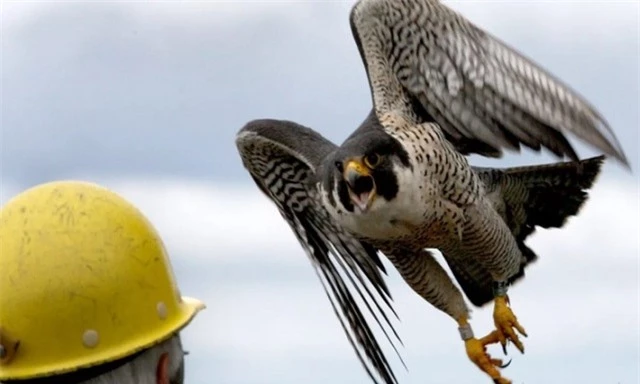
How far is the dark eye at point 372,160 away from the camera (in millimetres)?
6555

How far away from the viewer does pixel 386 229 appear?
695 centimetres

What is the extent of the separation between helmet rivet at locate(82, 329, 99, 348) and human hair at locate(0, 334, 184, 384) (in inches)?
3.2

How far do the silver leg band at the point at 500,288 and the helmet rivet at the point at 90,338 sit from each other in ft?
14.9

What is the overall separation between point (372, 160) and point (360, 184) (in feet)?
0.49

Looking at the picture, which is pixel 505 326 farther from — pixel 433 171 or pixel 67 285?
pixel 67 285

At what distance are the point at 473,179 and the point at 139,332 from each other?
3859 mm

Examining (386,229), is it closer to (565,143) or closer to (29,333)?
(565,143)

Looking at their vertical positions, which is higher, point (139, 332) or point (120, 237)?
point (120, 237)

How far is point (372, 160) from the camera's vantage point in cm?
657

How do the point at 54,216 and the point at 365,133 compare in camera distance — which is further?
the point at 365,133

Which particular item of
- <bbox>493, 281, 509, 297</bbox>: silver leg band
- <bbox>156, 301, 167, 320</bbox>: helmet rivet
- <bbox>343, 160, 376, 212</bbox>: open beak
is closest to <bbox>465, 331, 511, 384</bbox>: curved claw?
<bbox>493, 281, 509, 297</bbox>: silver leg band

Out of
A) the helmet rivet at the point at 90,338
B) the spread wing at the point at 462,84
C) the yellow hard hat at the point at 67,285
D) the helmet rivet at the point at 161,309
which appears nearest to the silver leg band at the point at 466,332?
the spread wing at the point at 462,84

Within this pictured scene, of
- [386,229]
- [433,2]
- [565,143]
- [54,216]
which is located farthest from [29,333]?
[433,2]

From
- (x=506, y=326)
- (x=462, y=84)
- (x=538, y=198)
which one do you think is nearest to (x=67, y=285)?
(x=462, y=84)
